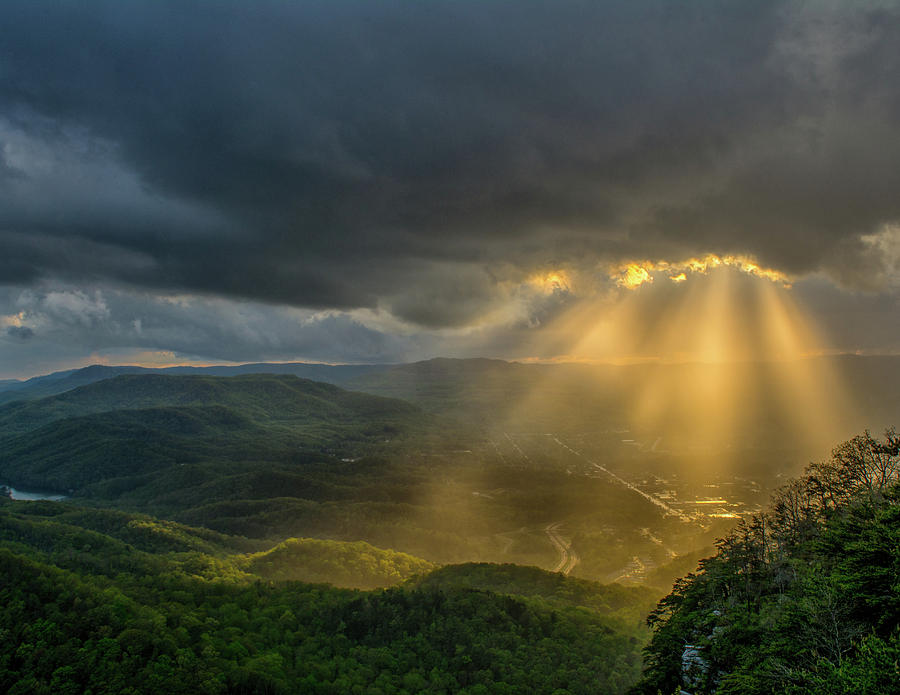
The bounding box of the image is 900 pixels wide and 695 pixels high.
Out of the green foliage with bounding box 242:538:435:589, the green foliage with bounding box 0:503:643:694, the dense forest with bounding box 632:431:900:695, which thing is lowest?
the green foliage with bounding box 242:538:435:589

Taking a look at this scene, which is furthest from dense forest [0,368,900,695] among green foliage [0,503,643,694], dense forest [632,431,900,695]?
green foliage [0,503,643,694]

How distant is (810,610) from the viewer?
94.6ft

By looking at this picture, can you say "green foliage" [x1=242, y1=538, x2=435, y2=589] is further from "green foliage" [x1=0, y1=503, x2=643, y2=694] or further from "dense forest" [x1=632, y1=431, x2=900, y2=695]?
"dense forest" [x1=632, y1=431, x2=900, y2=695]

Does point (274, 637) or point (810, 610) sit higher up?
point (810, 610)

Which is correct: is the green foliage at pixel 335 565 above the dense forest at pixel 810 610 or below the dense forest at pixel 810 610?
below

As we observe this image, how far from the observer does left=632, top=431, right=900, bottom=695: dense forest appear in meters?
25.6

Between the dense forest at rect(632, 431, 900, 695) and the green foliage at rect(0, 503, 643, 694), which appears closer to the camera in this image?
the dense forest at rect(632, 431, 900, 695)

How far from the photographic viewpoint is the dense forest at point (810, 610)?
1009 inches

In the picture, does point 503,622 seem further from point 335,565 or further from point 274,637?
point 335,565

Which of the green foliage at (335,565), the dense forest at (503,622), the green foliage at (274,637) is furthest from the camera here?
the green foliage at (335,565)

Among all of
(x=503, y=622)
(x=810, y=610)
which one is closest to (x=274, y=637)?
(x=503, y=622)

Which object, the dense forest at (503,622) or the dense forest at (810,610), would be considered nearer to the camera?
the dense forest at (810,610)


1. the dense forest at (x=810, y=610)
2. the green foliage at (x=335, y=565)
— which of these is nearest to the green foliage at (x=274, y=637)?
the dense forest at (x=810, y=610)

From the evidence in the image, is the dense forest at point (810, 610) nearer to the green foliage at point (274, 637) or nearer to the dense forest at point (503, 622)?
the dense forest at point (503, 622)
